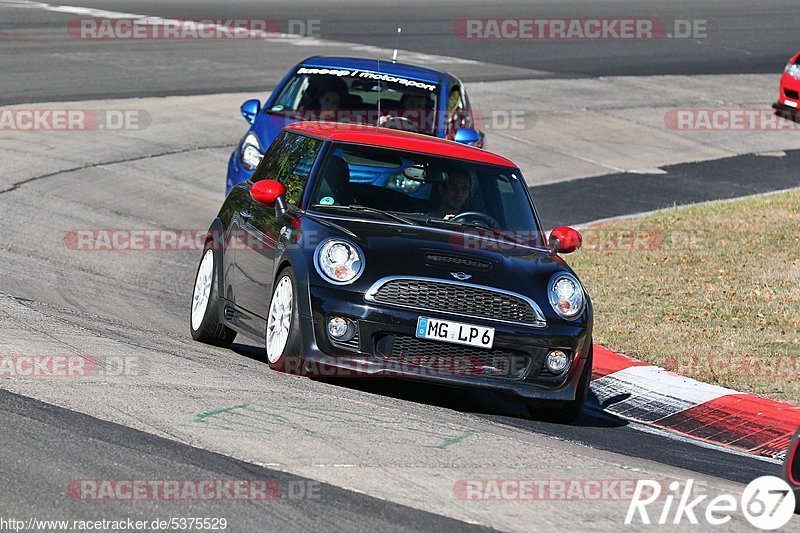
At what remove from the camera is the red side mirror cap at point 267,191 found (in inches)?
361

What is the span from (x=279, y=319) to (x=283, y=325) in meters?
0.10

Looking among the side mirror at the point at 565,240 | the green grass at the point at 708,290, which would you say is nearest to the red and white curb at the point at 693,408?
the green grass at the point at 708,290

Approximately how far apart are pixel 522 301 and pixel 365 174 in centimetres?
154

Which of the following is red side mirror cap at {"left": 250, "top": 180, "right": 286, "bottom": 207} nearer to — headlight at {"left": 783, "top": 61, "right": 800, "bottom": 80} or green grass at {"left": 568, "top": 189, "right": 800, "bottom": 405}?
green grass at {"left": 568, "top": 189, "right": 800, "bottom": 405}

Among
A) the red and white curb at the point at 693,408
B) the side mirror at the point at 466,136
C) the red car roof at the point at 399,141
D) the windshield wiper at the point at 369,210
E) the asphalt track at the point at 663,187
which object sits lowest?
the asphalt track at the point at 663,187

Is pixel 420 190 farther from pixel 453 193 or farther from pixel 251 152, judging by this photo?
pixel 251 152

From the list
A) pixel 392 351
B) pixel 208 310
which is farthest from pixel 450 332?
pixel 208 310

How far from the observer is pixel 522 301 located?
328 inches

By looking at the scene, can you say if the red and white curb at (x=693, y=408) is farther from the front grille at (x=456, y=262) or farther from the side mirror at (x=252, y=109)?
the side mirror at (x=252, y=109)

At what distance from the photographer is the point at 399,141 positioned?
31.4 feet

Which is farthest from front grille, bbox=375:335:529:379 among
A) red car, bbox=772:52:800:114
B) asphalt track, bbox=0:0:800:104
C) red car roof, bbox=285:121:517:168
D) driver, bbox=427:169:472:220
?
red car, bbox=772:52:800:114

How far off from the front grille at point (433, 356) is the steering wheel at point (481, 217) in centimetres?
128

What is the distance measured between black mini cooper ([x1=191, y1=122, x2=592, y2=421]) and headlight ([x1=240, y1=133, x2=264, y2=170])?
406cm

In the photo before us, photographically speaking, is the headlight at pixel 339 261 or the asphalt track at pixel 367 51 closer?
the headlight at pixel 339 261
